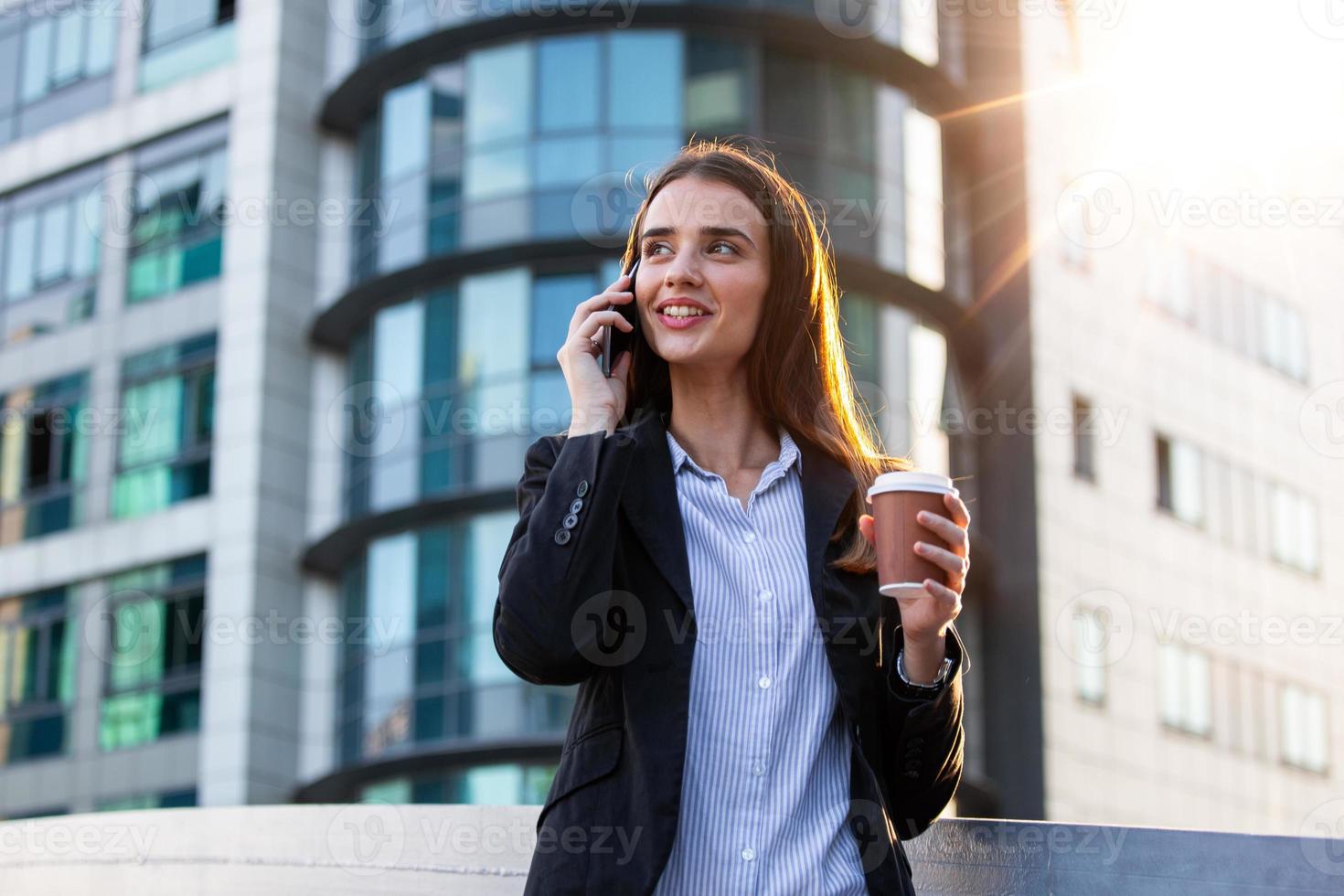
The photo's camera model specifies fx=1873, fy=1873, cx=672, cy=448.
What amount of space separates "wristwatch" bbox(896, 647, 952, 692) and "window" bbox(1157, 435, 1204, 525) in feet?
82.1

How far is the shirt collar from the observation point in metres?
3.17

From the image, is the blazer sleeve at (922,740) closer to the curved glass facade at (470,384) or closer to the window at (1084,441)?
the curved glass facade at (470,384)

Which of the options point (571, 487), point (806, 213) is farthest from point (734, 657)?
point (806, 213)

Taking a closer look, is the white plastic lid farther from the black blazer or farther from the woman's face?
the woman's face

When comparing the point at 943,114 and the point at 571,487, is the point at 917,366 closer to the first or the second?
the point at 943,114

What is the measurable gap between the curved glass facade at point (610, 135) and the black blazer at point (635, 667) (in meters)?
18.5

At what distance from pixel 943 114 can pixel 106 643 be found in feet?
42.2

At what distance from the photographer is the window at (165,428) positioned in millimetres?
24125

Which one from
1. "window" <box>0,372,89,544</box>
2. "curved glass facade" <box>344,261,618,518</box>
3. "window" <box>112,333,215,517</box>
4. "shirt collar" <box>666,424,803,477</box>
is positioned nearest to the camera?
"shirt collar" <box>666,424,803,477</box>

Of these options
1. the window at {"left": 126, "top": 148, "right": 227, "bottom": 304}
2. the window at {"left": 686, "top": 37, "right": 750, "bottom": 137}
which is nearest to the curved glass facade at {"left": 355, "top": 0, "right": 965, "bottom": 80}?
the window at {"left": 686, "top": 37, "right": 750, "bottom": 137}

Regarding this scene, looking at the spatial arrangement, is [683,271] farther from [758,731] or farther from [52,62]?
[52,62]

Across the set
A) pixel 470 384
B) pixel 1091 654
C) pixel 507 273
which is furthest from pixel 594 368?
pixel 1091 654

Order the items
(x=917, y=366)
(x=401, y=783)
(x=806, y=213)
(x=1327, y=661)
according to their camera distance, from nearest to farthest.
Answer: (x=806, y=213), (x=401, y=783), (x=917, y=366), (x=1327, y=661)

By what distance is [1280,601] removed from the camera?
99.7ft
